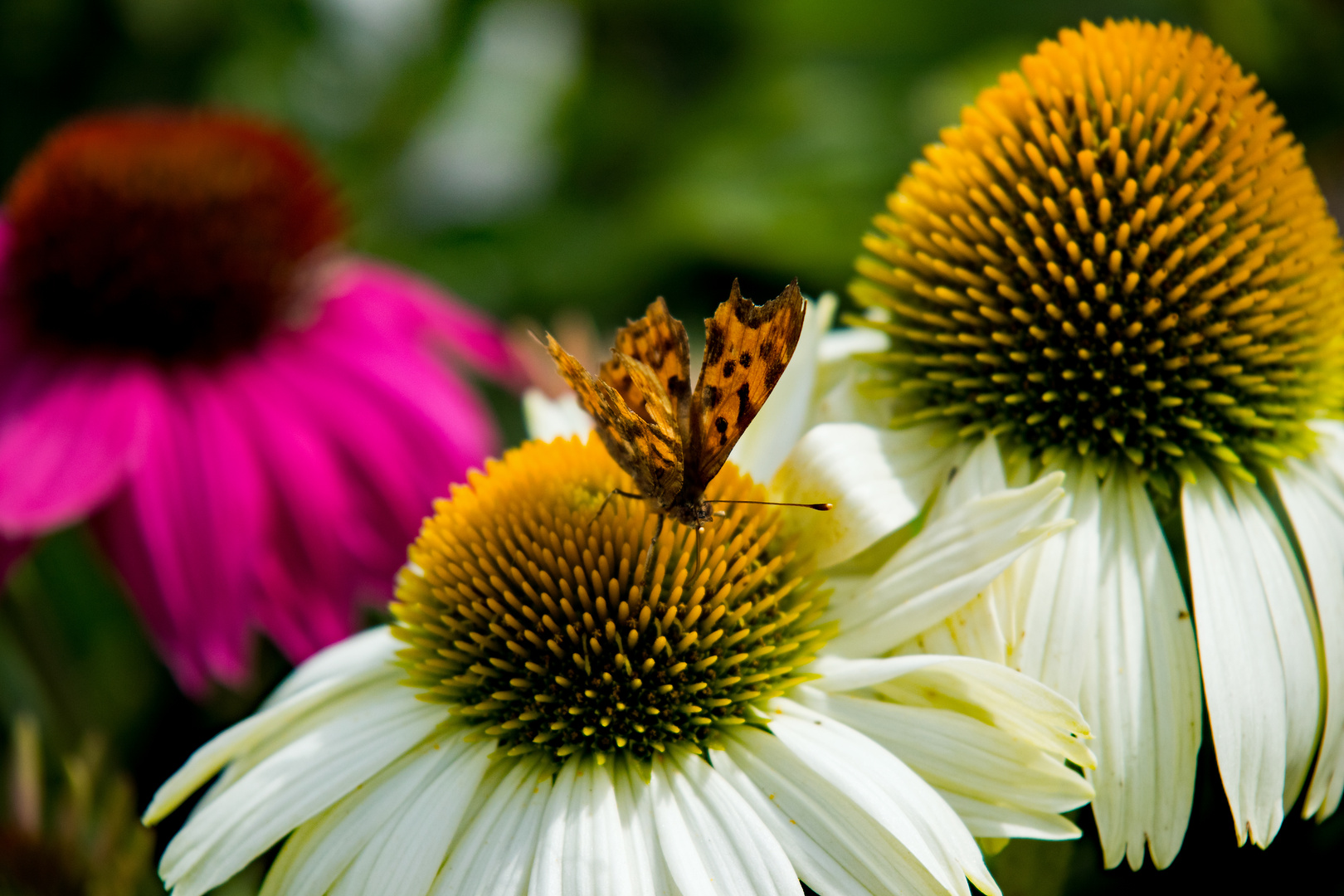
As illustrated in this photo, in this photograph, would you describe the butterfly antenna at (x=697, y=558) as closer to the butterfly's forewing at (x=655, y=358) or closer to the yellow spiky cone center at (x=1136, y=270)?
the butterfly's forewing at (x=655, y=358)

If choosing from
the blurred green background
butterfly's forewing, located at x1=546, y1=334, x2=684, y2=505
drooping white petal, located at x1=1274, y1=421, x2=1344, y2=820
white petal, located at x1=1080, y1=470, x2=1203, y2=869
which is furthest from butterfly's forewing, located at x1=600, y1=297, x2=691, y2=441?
the blurred green background

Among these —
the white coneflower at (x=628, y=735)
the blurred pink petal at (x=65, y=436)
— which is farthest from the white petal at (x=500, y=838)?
the blurred pink petal at (x=65, y=436)

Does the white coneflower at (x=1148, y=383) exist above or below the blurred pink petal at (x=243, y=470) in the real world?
below

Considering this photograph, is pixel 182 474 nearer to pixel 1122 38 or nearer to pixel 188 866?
pixel 188 866

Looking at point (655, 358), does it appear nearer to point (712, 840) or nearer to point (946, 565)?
point (946, 565)

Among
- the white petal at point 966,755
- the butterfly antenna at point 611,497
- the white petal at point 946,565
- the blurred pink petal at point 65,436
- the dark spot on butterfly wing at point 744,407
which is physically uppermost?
the blurred pink petal at point 65,436
